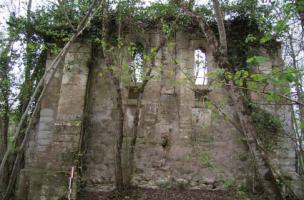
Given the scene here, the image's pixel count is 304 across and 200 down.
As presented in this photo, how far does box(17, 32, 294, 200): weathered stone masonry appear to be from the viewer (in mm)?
8797

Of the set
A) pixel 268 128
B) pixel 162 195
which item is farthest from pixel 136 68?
pixel 268 128

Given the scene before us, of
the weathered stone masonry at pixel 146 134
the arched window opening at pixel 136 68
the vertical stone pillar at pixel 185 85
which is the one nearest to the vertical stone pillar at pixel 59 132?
the weathered stone masonry at pixel 146 134

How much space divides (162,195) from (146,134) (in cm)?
169

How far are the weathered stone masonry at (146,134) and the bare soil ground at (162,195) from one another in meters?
0.27

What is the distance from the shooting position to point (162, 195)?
27.5 feet

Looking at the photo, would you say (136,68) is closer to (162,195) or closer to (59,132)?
(59,132)

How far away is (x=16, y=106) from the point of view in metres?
10.6

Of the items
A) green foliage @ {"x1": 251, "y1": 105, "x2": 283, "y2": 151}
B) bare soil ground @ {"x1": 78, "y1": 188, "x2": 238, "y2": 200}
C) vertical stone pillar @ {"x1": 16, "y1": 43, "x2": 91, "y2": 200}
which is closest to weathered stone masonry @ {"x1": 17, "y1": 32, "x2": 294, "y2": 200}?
vertical stone pillar @ {"x1": 16, "y1": 43, "x2": 91, "y2": 200}

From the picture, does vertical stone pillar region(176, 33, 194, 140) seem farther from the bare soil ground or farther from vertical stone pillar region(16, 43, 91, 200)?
vertical stone pillar region(16, 43, 91, 200)

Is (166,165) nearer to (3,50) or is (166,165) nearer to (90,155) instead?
(90,155)

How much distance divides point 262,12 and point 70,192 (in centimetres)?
677

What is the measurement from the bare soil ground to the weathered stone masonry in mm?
271

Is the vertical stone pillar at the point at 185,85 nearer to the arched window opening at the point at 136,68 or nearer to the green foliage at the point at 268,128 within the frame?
the arched window opening at the point at 136,68

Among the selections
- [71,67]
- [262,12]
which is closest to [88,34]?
[71,67]
